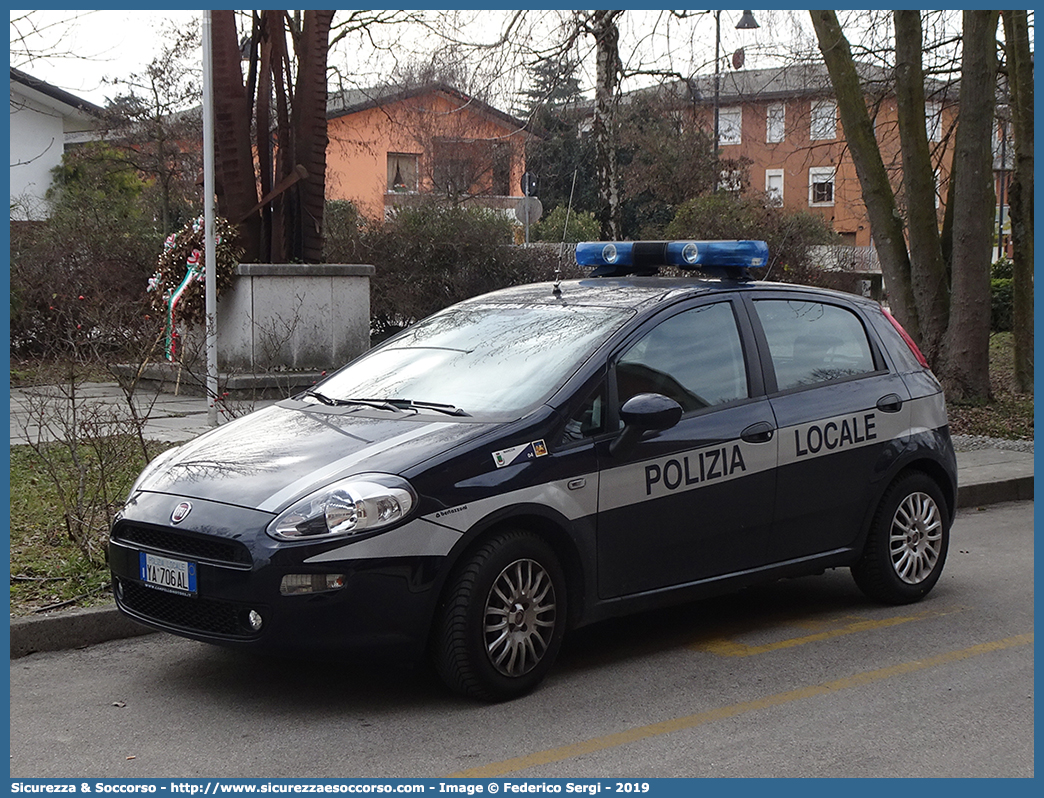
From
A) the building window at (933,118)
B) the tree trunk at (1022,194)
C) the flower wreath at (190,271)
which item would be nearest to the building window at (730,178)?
the building window at (933,118)

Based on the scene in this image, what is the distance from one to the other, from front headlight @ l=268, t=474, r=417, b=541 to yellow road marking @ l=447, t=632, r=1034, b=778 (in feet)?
3.29

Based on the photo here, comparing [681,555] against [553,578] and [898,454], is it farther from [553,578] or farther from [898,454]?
[898,454]

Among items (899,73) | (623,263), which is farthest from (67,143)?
(623,263)

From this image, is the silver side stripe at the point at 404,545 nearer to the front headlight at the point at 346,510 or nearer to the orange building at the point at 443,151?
the front headlight at the point at 346,510

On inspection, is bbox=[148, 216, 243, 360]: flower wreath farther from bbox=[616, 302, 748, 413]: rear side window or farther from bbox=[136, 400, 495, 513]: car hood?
bbox=[616, 302, 748, 413]: rear side window

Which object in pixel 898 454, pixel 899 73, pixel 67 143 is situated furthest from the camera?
pixel 67 143

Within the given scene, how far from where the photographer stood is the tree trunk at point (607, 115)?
15.6 meters

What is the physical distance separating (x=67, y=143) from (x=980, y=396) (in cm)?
3202

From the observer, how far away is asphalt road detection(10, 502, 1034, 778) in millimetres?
4453

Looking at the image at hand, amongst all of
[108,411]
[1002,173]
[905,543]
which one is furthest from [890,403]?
[1002,173]

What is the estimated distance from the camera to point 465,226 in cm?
2058

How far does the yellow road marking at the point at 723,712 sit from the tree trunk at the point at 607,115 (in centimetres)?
1078

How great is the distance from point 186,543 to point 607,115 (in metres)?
12.1

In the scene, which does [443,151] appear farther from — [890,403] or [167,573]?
[167,573]
